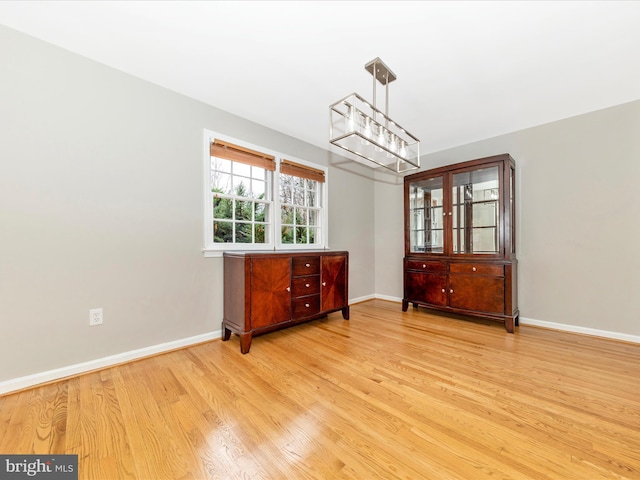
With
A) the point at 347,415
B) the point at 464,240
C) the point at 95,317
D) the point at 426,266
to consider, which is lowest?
the point at 347,415

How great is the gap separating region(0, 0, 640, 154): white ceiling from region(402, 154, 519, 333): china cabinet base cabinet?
2.64 feet

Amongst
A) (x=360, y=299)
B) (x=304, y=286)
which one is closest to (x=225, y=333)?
(x=304, y=286)

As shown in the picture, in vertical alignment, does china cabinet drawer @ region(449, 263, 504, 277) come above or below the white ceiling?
below

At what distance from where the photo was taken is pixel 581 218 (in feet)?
9.52

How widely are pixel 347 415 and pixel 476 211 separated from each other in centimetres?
283

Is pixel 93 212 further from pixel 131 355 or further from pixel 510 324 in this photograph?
pixel 510 324

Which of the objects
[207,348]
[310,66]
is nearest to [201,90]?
[310,66]

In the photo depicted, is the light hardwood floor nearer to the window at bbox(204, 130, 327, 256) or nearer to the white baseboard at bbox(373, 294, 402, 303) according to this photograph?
the window at bbox(204, 130, 327, 256)

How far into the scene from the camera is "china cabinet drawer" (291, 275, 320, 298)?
2.79 meters

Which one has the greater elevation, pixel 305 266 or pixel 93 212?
pixel 93 212

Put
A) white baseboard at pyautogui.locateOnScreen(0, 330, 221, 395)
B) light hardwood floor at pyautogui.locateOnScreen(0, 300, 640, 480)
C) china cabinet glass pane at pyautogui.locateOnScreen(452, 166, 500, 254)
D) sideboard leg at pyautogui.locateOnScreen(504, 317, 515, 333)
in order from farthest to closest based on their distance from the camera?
china cabinet glass pane at pyautogui.locateOnScreen(452, 166, 500, 254) → sideboard leg at pyautogui.locateOnScreen(504, 317, 515, 333) → white baseboard at pyautogui.locateOnScreen(0, 330, 221, 395) → light hardwood floor at pyautogui.locateOnScreen(0, 300, 640, 480)

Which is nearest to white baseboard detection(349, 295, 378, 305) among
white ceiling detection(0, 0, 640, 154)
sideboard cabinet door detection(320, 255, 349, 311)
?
sideboard cabinet door detection(320, 255, 349, 311)

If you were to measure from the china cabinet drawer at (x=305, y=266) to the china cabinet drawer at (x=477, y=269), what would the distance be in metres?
1.68

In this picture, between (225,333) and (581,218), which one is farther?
(581,218)
